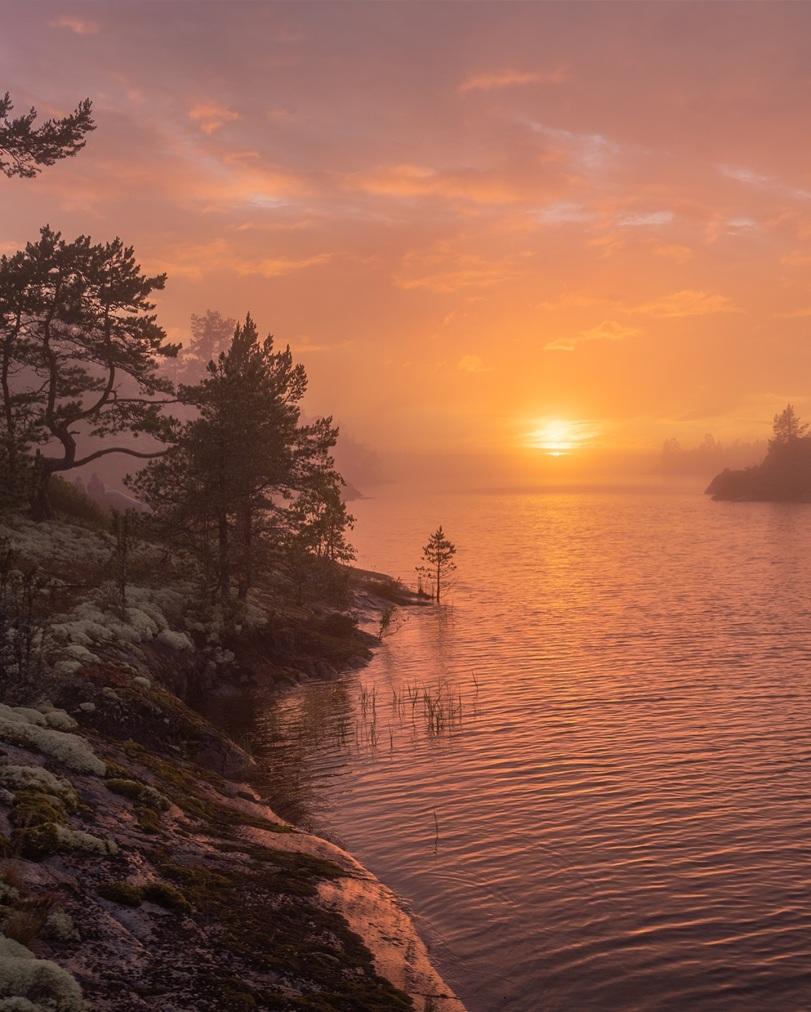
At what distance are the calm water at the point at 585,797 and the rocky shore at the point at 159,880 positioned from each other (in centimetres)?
180

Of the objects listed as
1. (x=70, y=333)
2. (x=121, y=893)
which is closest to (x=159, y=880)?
(x=121, y=893)

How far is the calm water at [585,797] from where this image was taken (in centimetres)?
1393

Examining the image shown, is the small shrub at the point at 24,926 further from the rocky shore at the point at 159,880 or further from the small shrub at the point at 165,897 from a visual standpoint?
→ the small shrub at the point at 165,897

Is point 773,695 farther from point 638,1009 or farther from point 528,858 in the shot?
point 638,1009

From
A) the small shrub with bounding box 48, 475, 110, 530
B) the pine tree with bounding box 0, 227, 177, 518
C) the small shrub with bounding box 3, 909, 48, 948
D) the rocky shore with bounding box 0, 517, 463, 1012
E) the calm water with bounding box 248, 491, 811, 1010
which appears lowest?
the calm water with bounding box 248, 491, 811, 1010

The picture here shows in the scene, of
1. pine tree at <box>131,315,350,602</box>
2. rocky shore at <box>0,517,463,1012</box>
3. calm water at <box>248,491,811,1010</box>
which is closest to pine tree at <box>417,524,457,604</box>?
calm water at <box>248,491,811,1010</box>

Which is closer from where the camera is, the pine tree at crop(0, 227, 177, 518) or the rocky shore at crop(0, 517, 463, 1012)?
the rocky shore at crop(0, 517, 463, 1012)

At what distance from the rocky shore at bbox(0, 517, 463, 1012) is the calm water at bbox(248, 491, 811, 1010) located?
1.80 m

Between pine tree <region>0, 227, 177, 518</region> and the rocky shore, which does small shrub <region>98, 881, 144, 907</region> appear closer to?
the rocky shore

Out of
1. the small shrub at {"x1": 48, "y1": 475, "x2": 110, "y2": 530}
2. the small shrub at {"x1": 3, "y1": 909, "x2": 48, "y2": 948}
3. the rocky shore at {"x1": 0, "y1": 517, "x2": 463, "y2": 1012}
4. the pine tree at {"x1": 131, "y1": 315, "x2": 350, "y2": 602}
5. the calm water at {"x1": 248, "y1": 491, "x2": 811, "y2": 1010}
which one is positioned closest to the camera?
the small shrub at {"x1": 3, "y1": 909, "x2": 48, "y2": 948}

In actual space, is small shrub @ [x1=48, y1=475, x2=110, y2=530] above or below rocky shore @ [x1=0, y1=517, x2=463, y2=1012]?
above

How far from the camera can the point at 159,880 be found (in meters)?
12.7

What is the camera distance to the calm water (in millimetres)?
13930

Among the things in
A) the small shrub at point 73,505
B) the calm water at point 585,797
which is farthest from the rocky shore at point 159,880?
the small shrub at point 73,505
